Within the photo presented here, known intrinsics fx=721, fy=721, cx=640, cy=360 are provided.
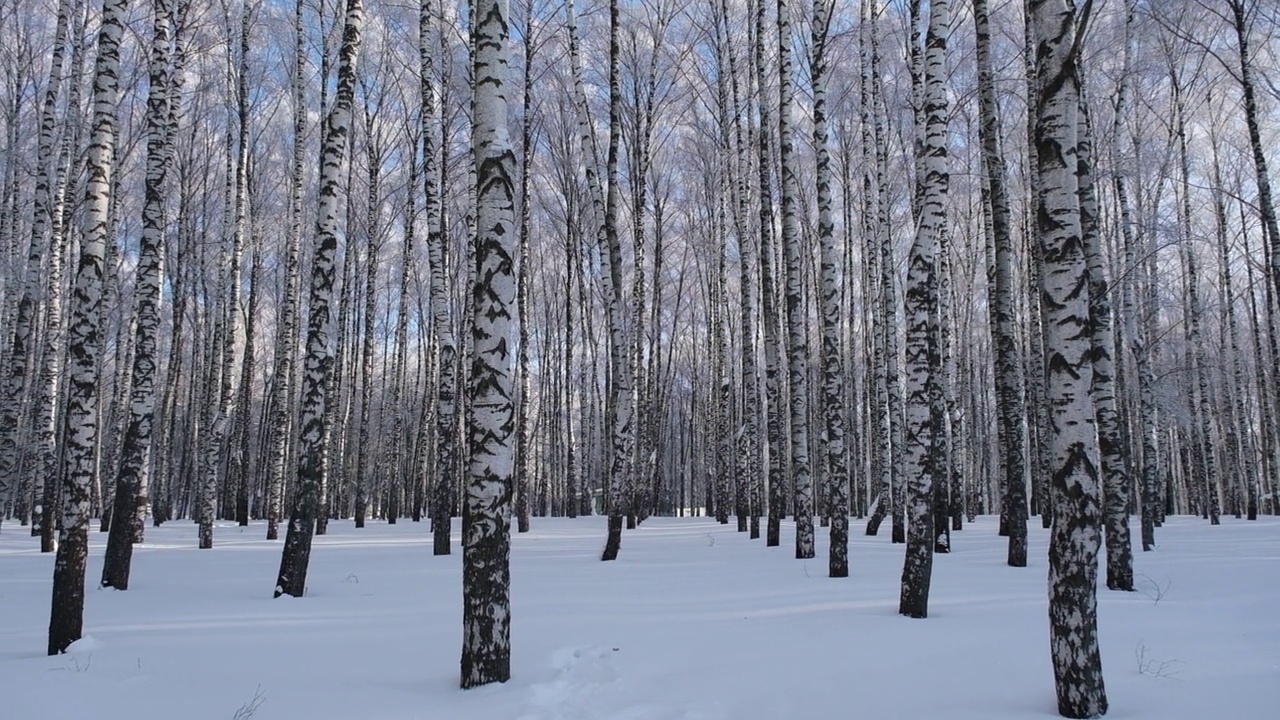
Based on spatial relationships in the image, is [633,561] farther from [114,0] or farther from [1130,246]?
[1130,246]

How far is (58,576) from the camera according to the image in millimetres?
4973

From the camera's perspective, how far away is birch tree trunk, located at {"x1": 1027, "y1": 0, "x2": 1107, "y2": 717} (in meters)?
3.41

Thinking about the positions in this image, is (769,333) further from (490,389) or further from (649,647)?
(490,389)

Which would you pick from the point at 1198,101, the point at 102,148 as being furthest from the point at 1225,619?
the point at 1198,101

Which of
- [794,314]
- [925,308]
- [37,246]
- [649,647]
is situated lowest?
[649,647]

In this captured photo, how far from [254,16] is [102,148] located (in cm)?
1112

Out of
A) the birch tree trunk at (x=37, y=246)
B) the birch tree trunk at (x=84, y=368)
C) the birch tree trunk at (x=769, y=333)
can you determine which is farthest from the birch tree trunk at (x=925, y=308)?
the birch tree trunk at (x=37, y=246)

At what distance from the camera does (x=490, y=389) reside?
430 cm

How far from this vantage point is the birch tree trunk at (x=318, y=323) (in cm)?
714

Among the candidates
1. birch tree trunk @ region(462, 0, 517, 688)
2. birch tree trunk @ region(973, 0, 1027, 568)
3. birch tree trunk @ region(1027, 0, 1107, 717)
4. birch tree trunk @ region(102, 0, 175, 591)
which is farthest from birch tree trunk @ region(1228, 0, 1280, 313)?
birch tree trunk @ region(102, 0, 175, 591)

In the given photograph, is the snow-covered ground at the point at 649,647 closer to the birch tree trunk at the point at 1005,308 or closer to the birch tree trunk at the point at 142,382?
the birch tree trunk at the point at 142,382

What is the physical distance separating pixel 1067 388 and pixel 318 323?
21.7ft

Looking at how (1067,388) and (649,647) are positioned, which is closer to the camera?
(1067,388)

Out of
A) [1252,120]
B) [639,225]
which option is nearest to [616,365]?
[639,225]
